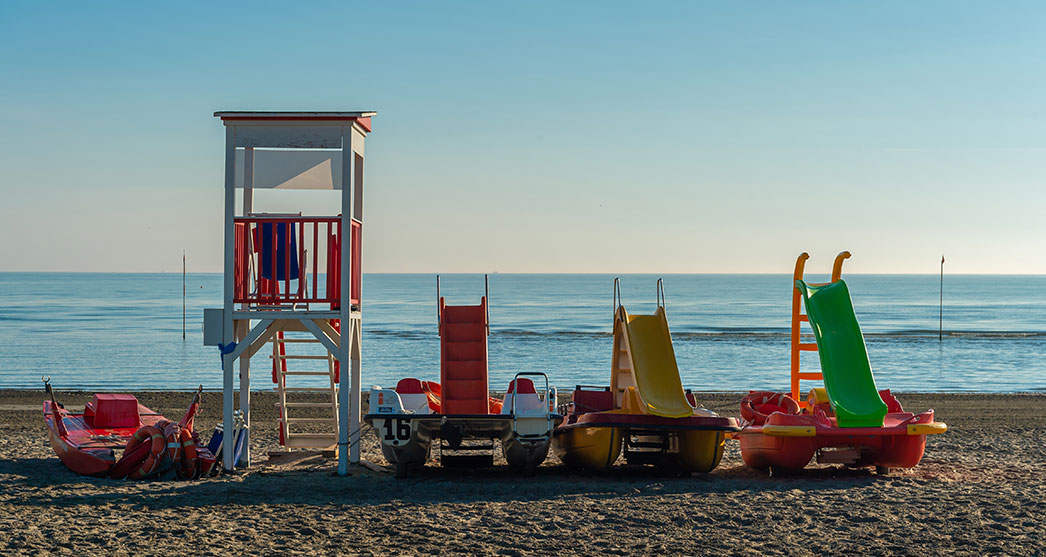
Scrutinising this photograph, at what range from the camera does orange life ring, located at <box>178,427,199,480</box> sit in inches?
→ 468

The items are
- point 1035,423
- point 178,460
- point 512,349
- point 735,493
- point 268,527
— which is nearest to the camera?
point 268,527

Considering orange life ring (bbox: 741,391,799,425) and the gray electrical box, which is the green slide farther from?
the gray electrical box

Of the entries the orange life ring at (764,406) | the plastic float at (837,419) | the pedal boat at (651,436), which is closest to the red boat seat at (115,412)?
the pedal boat at (651,436)

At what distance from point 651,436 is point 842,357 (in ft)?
8.23

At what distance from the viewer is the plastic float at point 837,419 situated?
39.1 feet

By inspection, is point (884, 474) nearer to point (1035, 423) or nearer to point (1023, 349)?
point (1035, 423)

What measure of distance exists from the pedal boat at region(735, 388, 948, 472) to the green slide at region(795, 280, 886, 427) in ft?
0.57

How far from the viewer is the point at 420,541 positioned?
29.2 ft

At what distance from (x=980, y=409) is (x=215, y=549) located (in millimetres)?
17098

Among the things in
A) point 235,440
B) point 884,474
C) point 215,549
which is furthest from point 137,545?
point 884,474

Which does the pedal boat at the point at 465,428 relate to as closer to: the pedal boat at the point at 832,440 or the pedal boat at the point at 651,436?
the pedal boat at the point at 651,436

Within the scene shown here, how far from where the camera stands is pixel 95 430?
13.3m

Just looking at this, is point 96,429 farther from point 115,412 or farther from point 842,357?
point 842,357

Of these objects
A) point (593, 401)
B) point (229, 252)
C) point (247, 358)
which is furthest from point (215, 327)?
point (593, 401)
